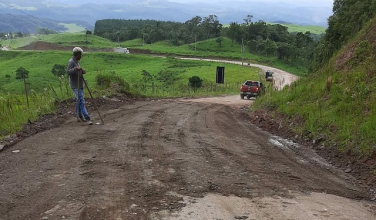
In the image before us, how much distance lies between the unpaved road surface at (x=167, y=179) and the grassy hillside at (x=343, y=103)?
89cm

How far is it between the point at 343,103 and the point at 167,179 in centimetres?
600

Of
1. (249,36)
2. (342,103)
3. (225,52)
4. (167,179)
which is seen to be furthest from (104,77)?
(249,36)

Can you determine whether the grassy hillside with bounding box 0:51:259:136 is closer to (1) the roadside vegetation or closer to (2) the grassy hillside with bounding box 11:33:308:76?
(1) the roadside vegetation

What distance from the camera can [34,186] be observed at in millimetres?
5098

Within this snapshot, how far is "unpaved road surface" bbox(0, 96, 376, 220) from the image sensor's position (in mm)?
4484

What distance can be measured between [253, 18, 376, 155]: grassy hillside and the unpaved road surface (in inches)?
35.0

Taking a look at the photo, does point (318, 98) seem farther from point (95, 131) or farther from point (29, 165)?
point (29, 165)

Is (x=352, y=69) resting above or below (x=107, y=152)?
above

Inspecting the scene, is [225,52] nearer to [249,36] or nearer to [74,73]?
[249,36]

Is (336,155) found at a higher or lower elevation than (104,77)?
lower

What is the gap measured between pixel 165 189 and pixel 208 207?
753mm

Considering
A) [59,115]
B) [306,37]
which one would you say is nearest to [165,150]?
[59,115]

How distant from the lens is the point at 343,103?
955 centimetres

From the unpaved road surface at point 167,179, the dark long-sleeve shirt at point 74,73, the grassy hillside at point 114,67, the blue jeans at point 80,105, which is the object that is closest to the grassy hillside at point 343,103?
the unpaved road surface at point 167,179
